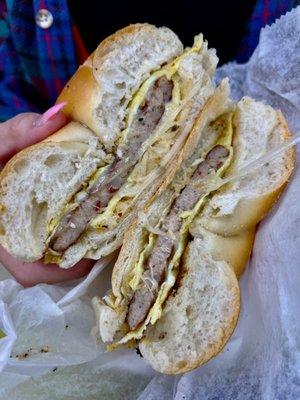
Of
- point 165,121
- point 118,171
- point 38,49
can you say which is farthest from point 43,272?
point 38,49

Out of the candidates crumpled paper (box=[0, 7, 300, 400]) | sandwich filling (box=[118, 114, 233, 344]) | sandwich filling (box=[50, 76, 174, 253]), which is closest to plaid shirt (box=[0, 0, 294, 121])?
crumpled paper (box=[0, 7, 300, 400])

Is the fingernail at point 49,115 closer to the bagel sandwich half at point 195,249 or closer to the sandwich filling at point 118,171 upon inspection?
the sandwich filling at point 118,171

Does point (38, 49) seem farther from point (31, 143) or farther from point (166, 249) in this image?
point (166, 249)

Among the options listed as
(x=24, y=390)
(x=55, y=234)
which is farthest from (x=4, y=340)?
(x=55, y=234)

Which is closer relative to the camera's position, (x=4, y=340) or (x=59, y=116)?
(x=4, y=340)

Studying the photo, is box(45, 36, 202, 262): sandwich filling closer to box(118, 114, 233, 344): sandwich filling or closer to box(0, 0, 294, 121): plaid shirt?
box(118, 114, 233, 344): sandwich filling

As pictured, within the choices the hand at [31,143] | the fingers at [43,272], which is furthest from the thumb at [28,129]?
the fingers at [43,272]

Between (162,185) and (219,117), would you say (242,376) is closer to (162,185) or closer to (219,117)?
(162,185)
